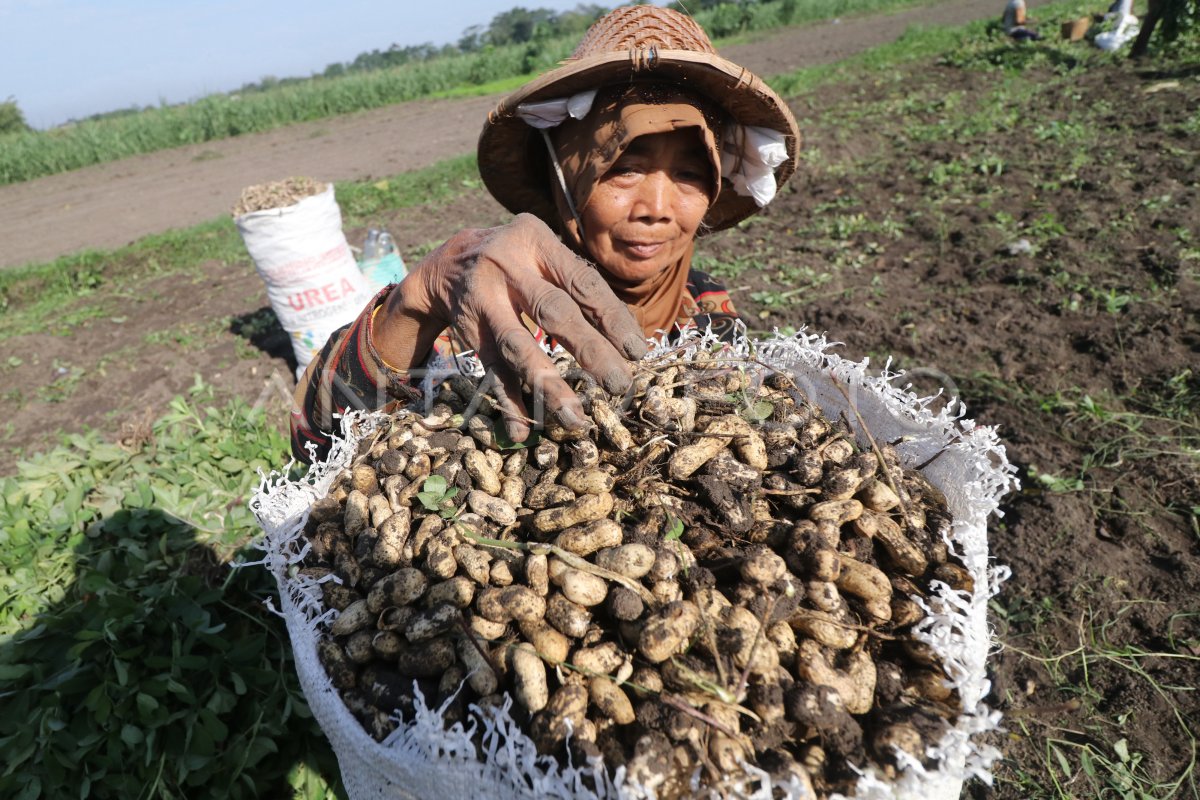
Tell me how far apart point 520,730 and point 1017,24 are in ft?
Result: 68.6

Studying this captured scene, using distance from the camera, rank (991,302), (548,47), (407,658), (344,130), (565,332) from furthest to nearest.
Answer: (548,47)
(344,130)
(991,302)
(565,332)
(407,658)

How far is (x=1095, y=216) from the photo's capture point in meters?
5.40

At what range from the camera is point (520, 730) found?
3.49 feet

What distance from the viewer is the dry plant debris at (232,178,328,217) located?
4.46m

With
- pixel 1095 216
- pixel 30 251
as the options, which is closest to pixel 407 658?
pixel 1095 216

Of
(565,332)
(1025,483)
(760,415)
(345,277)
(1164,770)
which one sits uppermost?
(565,332)

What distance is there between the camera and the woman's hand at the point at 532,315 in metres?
1.31

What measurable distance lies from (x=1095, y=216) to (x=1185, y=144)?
2.65 meters

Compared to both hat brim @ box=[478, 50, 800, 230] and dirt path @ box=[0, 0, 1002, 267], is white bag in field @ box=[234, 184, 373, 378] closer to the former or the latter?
hat brim @ box=[478, 50, 800, 230]

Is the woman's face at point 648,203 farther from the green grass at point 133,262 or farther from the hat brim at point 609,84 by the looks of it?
the green grass at point 133,262

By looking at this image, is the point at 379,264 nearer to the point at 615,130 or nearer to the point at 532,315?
the point at 615,130

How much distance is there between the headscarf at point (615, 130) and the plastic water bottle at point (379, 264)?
142 inches

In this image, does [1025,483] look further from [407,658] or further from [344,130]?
[344,130]

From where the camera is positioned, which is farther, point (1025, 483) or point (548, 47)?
point (548, 47)
